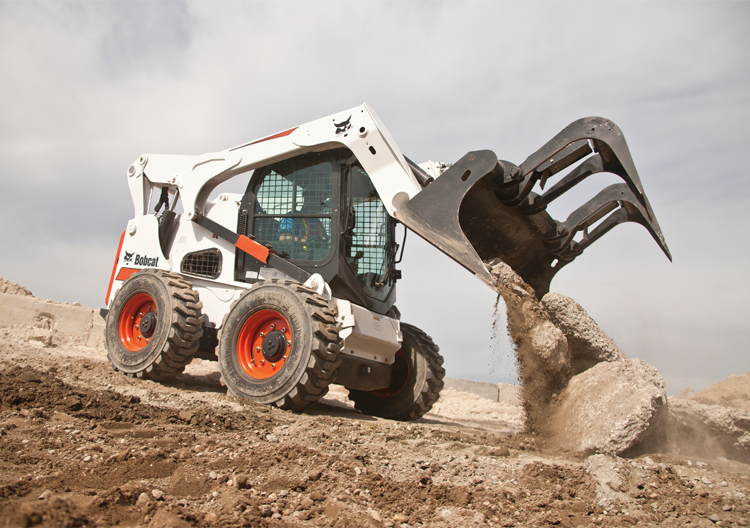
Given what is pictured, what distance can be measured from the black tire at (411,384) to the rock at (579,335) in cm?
179

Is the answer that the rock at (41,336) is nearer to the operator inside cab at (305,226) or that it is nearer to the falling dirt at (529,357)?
the operator inside cab at (305,226)

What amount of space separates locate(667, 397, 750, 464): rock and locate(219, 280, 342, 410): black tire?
2780 mm

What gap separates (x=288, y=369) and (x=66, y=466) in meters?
2.07

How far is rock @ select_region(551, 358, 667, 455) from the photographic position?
11.7 feet

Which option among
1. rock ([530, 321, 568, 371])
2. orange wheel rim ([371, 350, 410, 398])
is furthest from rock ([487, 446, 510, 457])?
orange wheel rim ([371, 350, 410, 398])

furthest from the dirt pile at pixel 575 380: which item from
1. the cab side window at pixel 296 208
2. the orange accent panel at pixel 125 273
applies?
the orange accent panel at pixel 125 273

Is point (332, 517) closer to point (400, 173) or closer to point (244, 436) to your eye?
point (244, 436)

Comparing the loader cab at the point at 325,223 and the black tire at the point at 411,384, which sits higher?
the loader cab at the point at 325,223

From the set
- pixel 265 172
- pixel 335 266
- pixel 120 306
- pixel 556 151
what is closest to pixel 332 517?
pixel 335 266

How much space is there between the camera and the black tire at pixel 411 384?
5828 millimetres

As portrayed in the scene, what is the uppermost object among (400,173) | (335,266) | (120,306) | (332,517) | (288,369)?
(400,173)

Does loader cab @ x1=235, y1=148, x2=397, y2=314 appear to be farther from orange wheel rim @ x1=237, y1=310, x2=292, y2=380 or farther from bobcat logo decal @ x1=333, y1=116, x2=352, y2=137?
orange wheel rim @ x1=237, y1=310, x2=292, y2=380

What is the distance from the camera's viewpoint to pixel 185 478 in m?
2.42

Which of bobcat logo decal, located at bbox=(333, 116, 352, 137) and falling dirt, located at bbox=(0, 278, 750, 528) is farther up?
bobcat logo decal, located at bbox=(333, 116, 352, 137)
